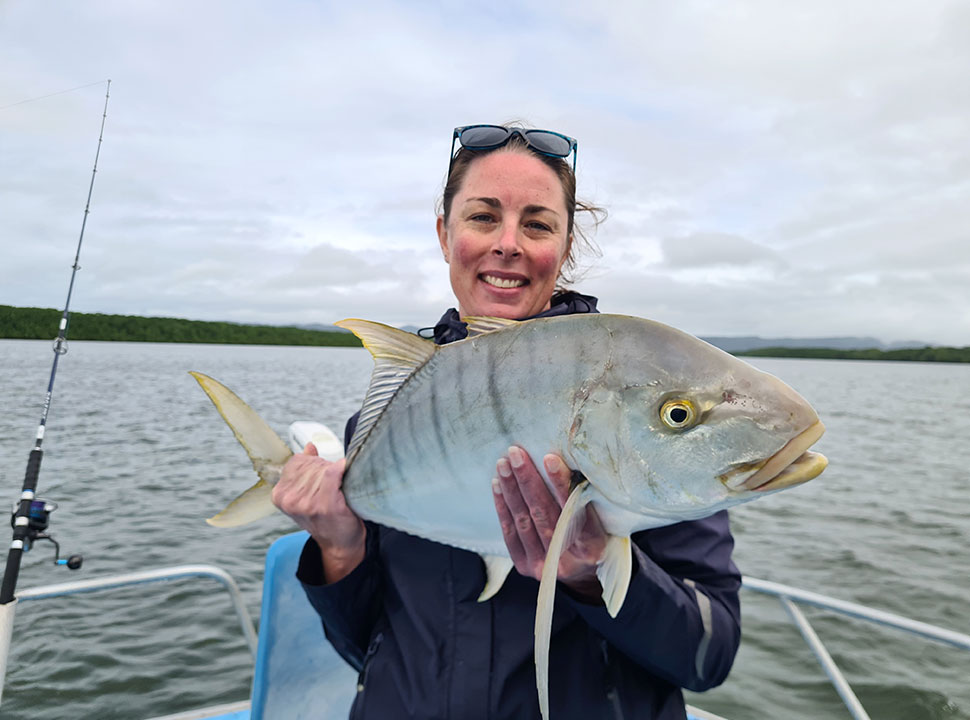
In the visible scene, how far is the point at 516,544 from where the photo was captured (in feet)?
5.41

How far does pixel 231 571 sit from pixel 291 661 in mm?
6150

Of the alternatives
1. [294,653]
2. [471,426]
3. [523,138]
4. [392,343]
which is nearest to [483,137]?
[523,138]

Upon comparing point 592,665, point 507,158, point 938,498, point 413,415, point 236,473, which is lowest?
point 236,473

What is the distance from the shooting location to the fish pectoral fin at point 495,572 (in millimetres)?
1736

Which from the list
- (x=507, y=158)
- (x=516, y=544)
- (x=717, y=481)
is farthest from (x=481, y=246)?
(x=717, y=481)

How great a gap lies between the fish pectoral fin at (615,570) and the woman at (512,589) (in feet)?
0.12

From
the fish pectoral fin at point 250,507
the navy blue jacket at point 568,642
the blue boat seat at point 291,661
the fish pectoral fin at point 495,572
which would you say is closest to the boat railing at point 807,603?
the blue boat seat at point 291,661

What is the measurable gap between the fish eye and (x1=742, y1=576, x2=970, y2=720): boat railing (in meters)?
2.15

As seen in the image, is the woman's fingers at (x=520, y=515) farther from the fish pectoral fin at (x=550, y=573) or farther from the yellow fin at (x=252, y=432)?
the yellow fin at (x=252, y=432)

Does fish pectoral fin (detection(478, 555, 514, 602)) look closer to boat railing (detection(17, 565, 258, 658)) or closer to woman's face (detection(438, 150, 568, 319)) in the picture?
woman's face (detection(438, 150, 568, 319))

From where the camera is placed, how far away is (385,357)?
1972 millimetres

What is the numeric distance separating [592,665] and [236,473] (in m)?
13.5

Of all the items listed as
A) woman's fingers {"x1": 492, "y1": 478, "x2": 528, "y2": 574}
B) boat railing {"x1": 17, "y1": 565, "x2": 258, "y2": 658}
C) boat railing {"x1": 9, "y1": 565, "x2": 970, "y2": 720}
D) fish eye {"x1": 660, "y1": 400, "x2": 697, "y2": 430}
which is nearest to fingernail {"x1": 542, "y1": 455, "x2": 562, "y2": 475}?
woman's fingers {"x1": 492, "y1": 478, "x2": 528, "y2": 574}

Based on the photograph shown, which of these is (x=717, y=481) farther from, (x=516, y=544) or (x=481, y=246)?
(x=481, y=246)
